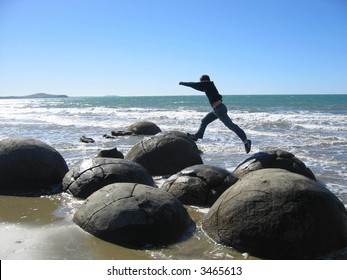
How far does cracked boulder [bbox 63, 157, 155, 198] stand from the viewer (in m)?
5.21

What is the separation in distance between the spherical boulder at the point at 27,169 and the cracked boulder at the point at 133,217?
78.8 inches

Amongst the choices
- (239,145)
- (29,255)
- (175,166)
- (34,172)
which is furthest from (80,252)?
(239,145)

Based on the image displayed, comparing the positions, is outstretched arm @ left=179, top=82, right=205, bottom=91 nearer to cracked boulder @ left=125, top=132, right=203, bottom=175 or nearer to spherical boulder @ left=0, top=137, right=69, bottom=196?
cracked boulder @ left=125, top=132, right=203, bottom=175

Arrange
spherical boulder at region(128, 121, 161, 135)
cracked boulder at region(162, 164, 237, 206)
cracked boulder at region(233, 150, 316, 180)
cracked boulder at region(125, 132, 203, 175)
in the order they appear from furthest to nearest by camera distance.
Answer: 1. spherical boulder at region(128, 121, 161, 135)
2. cracked boulder at region(125, 132, 203, 175)
3. cracked boulder at region(233, 150, 316, 180)
4. cracked boulder at region(162, 164, 237, 206)

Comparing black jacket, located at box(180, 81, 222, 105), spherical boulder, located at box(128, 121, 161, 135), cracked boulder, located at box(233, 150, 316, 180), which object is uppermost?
black jacket, located at box(180, 81, 222, 105)

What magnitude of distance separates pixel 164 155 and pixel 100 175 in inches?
77.2

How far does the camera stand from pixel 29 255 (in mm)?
3418

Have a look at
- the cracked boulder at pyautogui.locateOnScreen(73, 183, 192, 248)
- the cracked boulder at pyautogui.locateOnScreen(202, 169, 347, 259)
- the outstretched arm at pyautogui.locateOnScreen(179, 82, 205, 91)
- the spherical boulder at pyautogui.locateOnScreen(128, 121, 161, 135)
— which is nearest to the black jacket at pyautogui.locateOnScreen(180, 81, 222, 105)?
the outstretched arm at pyautogui.locateOnScreen(179, 82, 205, 91)

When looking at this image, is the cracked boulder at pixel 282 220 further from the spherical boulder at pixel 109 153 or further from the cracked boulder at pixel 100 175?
the spherical boulder at pixel 109 153

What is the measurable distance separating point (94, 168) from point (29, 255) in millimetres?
2078

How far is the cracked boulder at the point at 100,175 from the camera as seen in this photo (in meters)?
5.21

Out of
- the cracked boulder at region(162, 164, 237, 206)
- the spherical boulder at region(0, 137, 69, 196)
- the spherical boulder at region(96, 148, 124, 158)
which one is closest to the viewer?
the cracked boulder at region(162, 164, 237, 206)

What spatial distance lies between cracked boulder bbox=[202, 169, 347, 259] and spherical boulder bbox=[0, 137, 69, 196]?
3.16 metres

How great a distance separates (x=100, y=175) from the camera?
525 centimetres
